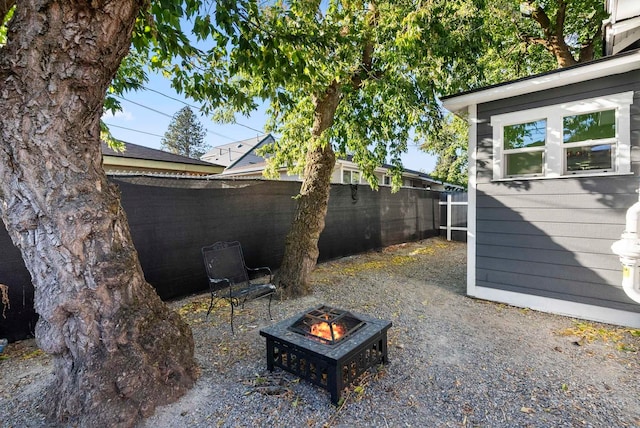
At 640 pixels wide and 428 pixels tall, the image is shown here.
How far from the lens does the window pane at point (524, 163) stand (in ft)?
12.4

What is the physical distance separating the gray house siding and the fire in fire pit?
252cm

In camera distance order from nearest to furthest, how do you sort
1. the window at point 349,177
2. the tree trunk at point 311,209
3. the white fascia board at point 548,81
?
the white fascia board at point 548,81
the tree trunk at point 311,209
the window at point 349,177

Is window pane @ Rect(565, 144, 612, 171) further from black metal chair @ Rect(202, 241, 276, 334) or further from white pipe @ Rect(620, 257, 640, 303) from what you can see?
black metal chair @ Rect(202, 241, 276, 334)

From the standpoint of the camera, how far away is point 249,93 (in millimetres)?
4820

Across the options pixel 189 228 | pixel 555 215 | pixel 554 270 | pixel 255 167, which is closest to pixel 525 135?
pixel 555 215

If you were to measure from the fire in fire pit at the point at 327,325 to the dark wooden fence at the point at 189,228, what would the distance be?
7.54 feet

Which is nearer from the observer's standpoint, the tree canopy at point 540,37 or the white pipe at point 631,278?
the white pipe at point 631,278

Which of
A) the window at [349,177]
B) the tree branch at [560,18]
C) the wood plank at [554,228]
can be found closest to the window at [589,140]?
the wood plank at [554,228]

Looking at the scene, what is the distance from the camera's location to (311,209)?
4.36 metres

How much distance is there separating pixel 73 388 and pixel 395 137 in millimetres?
4516

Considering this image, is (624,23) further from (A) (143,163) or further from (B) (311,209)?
(A) (143,163)

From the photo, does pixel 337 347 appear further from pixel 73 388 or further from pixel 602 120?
pixel 602 120

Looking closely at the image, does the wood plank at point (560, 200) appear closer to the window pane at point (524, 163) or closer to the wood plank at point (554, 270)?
the window pane at point (524, 163)

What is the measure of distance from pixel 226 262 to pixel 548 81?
424 centimetres
